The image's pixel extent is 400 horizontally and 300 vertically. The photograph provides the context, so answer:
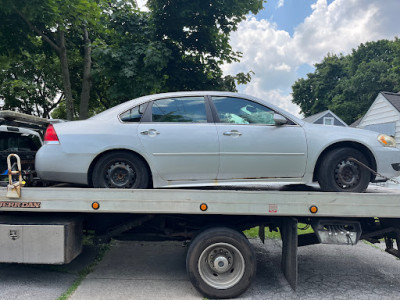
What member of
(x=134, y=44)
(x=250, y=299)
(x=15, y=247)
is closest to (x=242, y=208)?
(x=250, y=299)

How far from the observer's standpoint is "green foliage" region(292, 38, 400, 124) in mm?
33594

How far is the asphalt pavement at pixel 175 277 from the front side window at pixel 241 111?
2064 mm

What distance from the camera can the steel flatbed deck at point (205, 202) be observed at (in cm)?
336

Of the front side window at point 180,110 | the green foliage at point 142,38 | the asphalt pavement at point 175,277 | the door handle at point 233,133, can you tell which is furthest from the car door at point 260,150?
the green foliage at point 142,38

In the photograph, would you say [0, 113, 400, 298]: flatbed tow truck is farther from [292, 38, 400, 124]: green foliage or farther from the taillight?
[292, 38, 400, 124]: green foliage

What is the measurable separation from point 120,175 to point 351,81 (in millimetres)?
37463

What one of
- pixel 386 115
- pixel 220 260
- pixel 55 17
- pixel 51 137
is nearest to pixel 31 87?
pixel 55 17

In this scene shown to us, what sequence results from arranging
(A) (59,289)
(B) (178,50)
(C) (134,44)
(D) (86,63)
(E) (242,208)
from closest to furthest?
(E) (242,208) → (A) (59,289) → (C) (134,44) → (B) (178,50) → (D) (86,63)

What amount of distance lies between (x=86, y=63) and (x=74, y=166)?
20.2 ft

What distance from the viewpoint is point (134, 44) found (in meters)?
7.20

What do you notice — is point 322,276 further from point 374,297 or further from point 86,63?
point 86,63

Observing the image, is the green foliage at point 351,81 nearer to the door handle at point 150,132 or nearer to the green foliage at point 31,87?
the green foliage at point 31,87

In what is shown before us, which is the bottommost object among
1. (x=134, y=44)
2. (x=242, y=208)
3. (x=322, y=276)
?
(x=322, y=276)

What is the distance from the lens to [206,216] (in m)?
3.78
